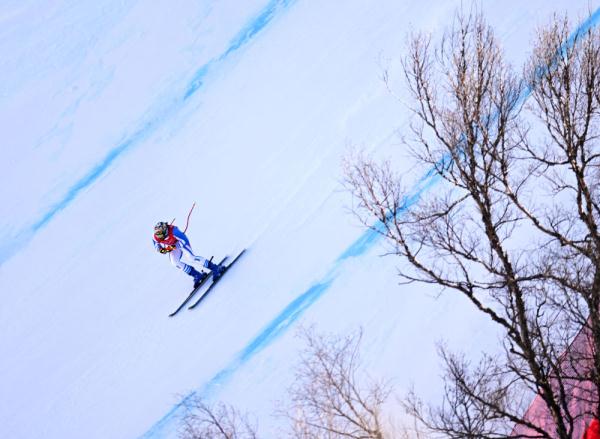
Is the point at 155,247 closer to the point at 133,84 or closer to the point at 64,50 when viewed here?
the point at 133,84

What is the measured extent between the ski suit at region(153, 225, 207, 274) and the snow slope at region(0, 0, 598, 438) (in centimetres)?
37

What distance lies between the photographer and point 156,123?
31.2 feet

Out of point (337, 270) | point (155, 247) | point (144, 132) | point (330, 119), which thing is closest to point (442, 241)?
point (337, 270)

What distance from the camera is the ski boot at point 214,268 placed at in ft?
28.3

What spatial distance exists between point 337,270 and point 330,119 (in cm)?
220

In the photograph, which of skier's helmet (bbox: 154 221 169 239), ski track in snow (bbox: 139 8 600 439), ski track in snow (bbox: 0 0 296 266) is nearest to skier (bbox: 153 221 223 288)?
skier's helmet (bbox: 154 221 169 239)

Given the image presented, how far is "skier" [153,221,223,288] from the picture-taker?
8.30m

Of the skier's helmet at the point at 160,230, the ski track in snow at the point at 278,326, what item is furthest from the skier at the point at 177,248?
the ski track in snow at the point at 278,326

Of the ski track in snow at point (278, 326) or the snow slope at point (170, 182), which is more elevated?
the snow slope at point (170, 182)

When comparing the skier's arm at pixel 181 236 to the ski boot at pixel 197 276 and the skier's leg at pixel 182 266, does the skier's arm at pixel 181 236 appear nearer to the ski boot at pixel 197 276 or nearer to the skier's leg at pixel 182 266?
the skier's leg at pixel 182 266

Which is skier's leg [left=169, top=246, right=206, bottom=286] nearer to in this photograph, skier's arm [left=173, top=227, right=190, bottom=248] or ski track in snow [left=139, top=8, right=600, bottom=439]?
skier's arm [left=173, top=227, right=190, bottom=248]

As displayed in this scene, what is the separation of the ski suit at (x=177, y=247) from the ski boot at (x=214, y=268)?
1.6 inches

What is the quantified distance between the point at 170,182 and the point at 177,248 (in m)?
1.29

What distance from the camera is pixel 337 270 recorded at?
8602mm
